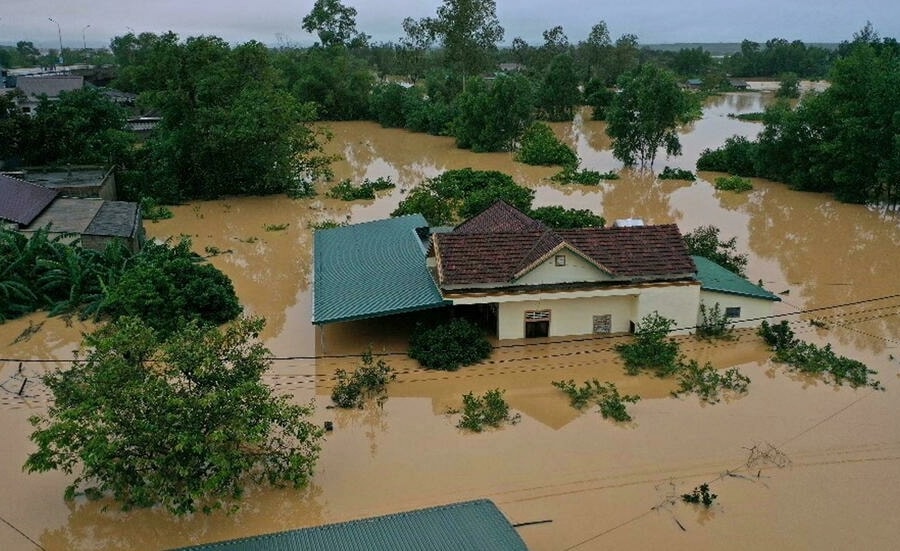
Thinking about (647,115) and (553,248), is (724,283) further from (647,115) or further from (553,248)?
(647,115)

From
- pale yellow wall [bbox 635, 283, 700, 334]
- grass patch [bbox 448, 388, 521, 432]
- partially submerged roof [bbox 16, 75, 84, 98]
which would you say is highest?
partially submerged roof [bbox 16, 75, 84, 98]

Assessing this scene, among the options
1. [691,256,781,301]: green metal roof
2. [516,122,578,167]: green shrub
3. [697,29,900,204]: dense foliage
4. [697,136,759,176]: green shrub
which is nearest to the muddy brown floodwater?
[691,256,781,301]: green metal roof

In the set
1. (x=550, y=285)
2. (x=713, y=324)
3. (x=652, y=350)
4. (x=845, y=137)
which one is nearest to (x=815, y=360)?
(x=713, y=324)

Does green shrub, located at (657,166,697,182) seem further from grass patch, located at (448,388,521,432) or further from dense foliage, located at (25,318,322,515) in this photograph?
dense foliage, located at (25,318,322,515)

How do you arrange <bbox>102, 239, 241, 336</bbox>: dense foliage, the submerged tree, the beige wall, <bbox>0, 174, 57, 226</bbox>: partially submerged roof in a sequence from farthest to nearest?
the submerged tree, <bbox>0, 174, 57, 226</bbox>: partially submerged roof, <bbox>102, 239, 241, 336</bbox>: dense foliage, the beige wall

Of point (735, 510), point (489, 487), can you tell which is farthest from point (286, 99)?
point (735, 510)

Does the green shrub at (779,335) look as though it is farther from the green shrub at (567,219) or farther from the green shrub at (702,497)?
the green shrub at (567,219)

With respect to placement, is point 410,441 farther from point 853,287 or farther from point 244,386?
point 853,287
